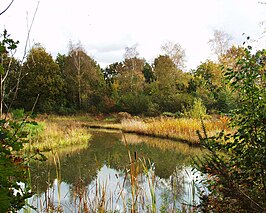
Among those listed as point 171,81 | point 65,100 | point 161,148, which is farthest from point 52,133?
point 65,100

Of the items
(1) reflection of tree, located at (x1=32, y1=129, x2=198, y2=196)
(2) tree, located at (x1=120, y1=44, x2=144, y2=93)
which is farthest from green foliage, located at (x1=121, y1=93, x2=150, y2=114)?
(1) reflection of tree, located at (x1=32, y1=129, x2=198, y2=196)

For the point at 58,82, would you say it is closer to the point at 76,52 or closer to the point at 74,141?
the point at 76,52

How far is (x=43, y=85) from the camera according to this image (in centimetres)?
2231

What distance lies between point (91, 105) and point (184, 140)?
13891 millimetres

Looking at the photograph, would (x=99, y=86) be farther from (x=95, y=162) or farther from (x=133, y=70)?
(x=95, y=162)

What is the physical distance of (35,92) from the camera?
2284cm

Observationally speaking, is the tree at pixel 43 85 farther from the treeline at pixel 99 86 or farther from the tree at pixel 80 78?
the tree at pixel 80 78

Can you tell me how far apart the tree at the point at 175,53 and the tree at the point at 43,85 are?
8.87 meters

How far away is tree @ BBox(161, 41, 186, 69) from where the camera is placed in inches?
996

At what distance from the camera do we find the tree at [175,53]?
25.3m

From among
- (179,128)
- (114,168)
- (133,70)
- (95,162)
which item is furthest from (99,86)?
(114,168)

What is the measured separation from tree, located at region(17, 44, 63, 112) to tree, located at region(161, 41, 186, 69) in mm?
8870

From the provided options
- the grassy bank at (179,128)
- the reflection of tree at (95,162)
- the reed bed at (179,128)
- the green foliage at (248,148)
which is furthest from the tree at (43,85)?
the green foliage at (248,148)

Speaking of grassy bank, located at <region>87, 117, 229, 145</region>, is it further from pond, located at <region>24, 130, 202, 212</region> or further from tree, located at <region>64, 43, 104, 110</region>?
tree, located at <region>64, 43, 104, 110</region>
